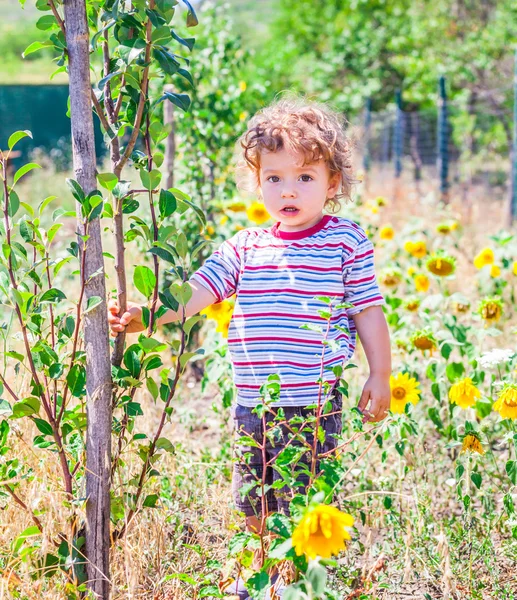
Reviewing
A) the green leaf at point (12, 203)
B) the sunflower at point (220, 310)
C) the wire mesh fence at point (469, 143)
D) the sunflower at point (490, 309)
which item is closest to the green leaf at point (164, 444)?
the green leaf at point (12, 203)

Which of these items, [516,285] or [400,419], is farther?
[516,285]

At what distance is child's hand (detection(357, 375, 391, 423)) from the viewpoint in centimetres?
176

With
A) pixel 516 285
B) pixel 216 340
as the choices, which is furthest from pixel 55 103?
pixel 216 340

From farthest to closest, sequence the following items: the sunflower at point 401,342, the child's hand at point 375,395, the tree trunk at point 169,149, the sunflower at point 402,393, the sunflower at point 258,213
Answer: the tree trunk at point 169,149
the sunflower at point 258,213
the sunflower at point 401,342
the sunflower at point 402,393
the child's hand at point 375,395

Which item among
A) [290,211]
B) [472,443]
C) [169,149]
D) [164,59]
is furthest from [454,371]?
[169,149]

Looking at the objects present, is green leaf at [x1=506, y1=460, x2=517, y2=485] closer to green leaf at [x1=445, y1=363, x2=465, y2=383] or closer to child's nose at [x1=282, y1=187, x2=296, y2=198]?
green leaf at [x1=445, y1=363, x2=465, y2=383]

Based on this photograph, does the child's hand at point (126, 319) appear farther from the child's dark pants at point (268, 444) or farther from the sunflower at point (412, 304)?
the sunflower at point (412, 304)

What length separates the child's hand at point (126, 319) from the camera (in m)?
1.58

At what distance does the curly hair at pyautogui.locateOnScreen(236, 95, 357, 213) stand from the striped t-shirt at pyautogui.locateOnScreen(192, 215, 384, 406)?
0.15 meters

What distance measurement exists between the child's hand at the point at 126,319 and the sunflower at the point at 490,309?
4.09ft

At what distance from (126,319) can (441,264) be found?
1455mm

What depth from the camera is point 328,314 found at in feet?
4.70

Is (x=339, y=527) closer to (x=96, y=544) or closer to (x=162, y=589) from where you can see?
(x=96, y=544)

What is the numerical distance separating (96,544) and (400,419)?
74cm
